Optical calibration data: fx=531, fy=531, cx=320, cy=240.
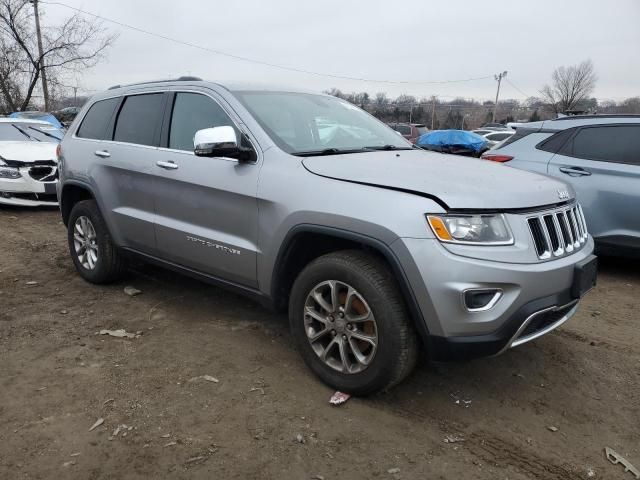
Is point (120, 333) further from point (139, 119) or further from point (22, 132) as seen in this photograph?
point (22, 132)

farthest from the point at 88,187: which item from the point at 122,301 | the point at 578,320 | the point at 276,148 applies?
the point at 578,320

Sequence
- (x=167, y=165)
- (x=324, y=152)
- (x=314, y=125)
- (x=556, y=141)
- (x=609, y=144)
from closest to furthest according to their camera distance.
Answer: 1. (x=324, y=152)
2. (x=314, y=125)
3. (x=167, y=165)
4. (x=609, y=144)
5. (x=556, y=141)

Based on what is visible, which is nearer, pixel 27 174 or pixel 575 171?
pixel 575 171

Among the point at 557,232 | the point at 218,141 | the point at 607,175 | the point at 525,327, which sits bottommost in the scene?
the point at 525,327

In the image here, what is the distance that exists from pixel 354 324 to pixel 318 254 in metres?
0.55

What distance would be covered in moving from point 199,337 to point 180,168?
1.20 m

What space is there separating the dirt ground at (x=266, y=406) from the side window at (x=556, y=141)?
6.54 feet

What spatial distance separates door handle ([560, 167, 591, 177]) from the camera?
5.27 metres

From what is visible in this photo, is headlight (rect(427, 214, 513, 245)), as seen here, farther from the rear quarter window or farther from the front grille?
the rear quarter window

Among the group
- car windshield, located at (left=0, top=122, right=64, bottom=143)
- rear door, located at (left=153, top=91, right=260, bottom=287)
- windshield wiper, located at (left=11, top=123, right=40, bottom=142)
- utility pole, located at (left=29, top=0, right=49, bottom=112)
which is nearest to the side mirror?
rear door, located at (left=153, top=91, right=260, bottom=287)

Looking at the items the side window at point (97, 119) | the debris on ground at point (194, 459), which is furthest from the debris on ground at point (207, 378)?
the side window at point (97, 119)

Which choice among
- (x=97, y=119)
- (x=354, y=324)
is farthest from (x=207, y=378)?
(x=97, y=119)

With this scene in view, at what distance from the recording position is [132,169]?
4125 millimetres

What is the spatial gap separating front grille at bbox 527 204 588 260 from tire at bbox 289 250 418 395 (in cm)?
76
